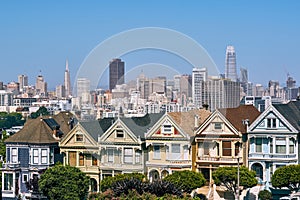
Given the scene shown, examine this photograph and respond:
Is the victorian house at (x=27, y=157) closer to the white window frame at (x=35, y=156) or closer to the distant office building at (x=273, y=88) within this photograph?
the white window frame at (x=35, y=156)

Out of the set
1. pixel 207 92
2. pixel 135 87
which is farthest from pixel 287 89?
pixel 135 87

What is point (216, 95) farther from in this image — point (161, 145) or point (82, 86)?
point (161, 145)

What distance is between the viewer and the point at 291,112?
1300 inches

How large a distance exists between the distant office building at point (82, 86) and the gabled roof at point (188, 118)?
4.48 m

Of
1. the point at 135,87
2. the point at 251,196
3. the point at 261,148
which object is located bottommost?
the point at 251,196

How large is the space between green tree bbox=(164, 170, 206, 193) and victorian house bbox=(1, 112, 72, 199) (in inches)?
327

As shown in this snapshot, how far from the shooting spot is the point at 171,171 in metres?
33.5

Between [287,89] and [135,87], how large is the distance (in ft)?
312

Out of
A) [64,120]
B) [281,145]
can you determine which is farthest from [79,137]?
[281,145]

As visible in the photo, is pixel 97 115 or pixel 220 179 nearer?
pixel 220 179

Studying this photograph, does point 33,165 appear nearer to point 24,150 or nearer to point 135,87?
point 24,150

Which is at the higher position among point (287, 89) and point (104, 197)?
point (287, 89)

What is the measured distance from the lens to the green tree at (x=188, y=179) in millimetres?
30953

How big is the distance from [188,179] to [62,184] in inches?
238
